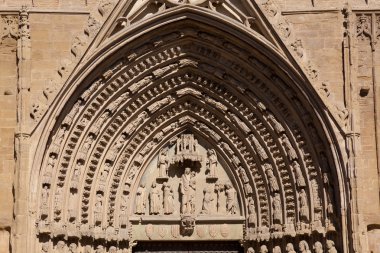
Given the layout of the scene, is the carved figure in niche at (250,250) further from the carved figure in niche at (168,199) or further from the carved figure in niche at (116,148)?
the carved figure in niche at (116,148)

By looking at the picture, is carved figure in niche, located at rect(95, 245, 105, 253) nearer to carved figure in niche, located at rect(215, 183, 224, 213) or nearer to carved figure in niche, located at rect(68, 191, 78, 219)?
carved figure in niche, located at rect(68, 191, 78, 219)

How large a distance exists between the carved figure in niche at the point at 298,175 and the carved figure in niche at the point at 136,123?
2.50 meters

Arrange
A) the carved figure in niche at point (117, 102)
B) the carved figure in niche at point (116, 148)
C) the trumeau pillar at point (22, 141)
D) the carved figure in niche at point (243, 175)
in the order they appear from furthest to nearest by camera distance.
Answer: the carved figure in niche at point (243, 175) → the carved figure in niche at point (116, 148) → the carved figure in niche at point (117, 102) → the trumeau pillar at point (22, 141)

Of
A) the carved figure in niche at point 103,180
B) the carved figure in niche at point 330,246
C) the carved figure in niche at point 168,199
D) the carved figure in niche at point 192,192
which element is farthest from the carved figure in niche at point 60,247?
the carved figure in niche at point 330,246

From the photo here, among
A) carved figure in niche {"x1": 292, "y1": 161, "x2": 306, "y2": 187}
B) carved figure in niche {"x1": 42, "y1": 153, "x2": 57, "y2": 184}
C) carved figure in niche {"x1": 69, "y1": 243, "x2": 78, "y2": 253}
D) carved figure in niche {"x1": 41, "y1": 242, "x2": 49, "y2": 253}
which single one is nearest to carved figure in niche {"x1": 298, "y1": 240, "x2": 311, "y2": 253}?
carved figure in niche {"x1": 292, "y1": 161, "x2": 306, "y2": 187}

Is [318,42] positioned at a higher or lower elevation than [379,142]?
higher

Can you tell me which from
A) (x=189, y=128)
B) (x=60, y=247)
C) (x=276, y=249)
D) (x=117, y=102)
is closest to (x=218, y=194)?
(x=189, y=128)

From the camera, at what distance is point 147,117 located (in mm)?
18000

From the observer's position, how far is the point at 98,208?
17.6 metres

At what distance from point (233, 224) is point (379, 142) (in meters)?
2.79

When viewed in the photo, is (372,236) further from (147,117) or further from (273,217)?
(147,117)

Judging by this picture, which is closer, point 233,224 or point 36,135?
point 36,135

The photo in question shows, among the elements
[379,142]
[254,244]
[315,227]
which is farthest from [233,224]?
[379,142]

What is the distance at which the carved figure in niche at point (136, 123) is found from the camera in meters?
17.9
